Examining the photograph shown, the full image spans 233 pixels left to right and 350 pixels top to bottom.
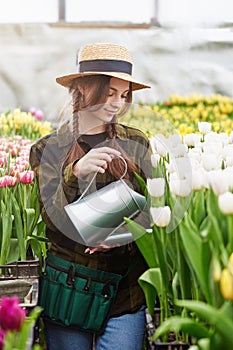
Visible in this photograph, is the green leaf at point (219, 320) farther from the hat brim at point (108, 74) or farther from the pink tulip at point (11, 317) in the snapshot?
the hat brim at point (108, 74)

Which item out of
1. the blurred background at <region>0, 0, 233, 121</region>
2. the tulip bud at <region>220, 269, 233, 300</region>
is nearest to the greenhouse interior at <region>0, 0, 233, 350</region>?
the tulip bud at <region>220, 269, 233, 300</region>

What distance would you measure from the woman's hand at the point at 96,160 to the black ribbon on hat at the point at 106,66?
34 cm

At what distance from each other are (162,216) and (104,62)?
2.33ft

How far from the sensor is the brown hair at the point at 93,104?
2154 millimetres

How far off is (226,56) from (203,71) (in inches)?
14.7

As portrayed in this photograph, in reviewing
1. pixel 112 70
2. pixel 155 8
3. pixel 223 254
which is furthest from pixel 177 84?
pixel 223 254

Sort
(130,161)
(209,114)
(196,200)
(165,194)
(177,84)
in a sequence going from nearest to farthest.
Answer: (196,200)
(165,194)
(130,161)
(209,114)
(177,84)

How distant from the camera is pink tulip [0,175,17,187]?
8.07ft

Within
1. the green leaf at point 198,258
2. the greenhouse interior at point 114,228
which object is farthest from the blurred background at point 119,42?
the green leaf at point 198,258

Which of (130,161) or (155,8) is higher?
(130,161)

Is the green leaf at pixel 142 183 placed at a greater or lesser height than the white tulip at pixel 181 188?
lesser

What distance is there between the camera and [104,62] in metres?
2.30

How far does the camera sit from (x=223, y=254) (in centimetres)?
146

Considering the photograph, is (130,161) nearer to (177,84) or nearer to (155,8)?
(177,84)
